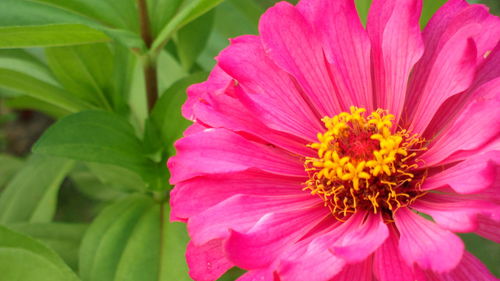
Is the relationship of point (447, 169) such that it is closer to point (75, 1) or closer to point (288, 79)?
point (288, 79)

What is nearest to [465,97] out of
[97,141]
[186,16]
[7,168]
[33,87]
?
[186,16]

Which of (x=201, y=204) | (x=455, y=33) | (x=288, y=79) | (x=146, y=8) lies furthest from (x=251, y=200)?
(x=146, y=8)

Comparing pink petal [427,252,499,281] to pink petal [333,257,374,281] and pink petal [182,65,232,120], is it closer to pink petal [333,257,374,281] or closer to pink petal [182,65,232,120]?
pink petal [333,257,374,281]

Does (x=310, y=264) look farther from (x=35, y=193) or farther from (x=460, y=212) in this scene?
(x=35, y=193)

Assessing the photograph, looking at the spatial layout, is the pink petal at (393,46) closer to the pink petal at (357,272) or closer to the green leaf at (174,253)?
the pink petal at (357,272)

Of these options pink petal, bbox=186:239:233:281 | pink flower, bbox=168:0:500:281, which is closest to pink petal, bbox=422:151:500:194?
pink flower, bbox=168:0:500:281

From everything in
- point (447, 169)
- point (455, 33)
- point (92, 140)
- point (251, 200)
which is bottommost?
point (92, 140)

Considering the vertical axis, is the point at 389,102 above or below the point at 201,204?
above
